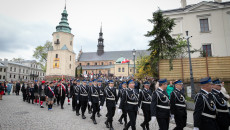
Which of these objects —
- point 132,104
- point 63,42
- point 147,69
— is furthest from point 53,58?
point 132,104

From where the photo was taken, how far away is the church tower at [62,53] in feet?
181

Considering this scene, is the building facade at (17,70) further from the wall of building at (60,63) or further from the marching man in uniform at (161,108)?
the marching man in uniform at (161,108)

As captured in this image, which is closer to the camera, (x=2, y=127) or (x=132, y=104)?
(x=132, y=104)

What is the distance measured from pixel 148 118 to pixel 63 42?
5854 centimetres

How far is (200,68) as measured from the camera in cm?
1566

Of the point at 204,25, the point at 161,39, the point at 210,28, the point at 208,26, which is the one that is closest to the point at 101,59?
the point at 204,25

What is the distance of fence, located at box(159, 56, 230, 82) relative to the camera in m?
14.9

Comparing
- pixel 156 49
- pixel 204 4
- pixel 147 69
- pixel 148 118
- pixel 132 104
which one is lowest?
pixel 148 118

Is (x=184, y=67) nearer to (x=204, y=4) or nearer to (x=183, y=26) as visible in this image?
(x=183, y=26)

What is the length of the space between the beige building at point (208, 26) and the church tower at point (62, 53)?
44.7 metres

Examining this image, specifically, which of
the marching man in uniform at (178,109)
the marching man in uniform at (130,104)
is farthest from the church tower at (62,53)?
the marching man in uniform at (178,109)

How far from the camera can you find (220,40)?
2308 cm

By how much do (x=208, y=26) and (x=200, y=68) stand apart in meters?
13.0

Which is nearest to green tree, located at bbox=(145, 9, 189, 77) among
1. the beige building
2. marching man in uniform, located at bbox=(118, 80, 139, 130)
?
the beige building
